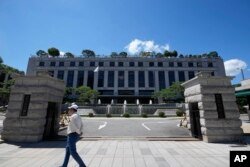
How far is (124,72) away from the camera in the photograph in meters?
66.9

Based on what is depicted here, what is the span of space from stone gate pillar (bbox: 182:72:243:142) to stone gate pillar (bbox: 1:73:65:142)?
9716mm

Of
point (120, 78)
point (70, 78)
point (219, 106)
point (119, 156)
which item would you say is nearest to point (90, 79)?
point (70, 78)

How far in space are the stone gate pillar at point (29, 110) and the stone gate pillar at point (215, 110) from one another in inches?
383

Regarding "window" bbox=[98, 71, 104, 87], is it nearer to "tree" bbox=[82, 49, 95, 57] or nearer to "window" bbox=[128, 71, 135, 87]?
"tree" bbox=[82, 49, 95, 57]

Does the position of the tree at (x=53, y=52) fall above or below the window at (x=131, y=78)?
above

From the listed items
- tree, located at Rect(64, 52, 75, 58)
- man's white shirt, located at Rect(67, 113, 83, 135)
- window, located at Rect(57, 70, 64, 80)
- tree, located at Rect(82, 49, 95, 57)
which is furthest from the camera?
tree, located at Rect(82, 49, 95, 57)

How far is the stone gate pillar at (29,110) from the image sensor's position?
8905mm

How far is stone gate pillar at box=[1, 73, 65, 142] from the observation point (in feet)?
29.2

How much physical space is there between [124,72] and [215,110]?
58.4 meters

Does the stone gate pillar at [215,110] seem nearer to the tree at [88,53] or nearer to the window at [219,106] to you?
the window at [219,106]

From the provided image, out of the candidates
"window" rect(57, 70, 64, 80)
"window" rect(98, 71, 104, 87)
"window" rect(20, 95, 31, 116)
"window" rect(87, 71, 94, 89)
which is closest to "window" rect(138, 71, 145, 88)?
"window" rect(98, 71, 104, 87)

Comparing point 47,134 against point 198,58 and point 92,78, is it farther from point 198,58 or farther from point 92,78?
point 198,58

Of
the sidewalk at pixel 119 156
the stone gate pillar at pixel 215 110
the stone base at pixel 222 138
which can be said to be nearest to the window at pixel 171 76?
the stone gate pillar at pixel 215 110

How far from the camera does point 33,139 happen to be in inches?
348
